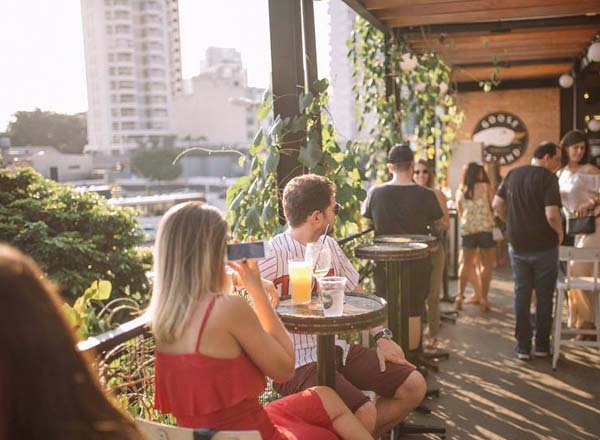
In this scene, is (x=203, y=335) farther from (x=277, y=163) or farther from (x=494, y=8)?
(x=494, y=8)

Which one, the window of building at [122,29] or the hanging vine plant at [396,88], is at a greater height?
the window of building at [122,29]

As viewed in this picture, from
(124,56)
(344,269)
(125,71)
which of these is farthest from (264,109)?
(125,71)

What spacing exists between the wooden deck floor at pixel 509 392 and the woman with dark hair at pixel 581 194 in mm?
383

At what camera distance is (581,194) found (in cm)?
501

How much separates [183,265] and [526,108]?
453 inches

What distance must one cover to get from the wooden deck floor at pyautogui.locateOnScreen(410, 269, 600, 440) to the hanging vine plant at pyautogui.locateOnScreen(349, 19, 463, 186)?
222 cm

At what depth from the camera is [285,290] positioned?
278 centimetres

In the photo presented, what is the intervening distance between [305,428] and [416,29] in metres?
5.69

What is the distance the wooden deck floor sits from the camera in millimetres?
3605

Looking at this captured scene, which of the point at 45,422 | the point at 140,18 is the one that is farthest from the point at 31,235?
the point at 140,18

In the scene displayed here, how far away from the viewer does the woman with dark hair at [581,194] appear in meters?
4.97

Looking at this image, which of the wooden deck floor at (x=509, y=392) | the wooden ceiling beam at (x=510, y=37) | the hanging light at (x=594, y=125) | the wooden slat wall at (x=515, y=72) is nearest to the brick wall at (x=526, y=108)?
the wooden slat wall at (x=515, y=72)

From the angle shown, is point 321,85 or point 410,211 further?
point 410,211

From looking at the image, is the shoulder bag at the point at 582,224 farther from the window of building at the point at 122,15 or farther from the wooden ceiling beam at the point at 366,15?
the window of building at the point at 122,15
